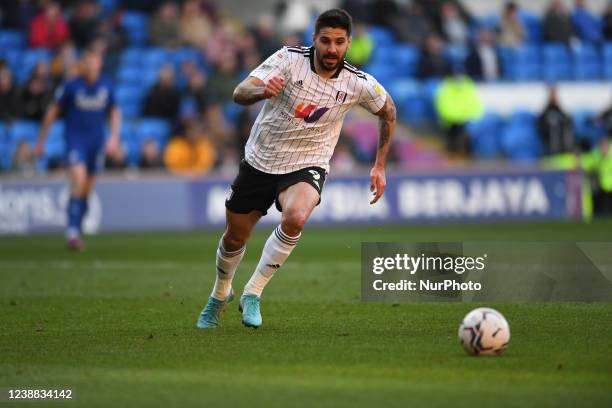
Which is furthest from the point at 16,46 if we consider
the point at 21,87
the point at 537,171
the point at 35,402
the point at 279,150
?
the point at 35,402

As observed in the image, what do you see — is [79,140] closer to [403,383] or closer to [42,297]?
[42,297]

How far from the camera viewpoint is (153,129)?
23.5m

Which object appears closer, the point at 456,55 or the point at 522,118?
the point at 522,118

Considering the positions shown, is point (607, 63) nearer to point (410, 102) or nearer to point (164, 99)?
point (410, 102)

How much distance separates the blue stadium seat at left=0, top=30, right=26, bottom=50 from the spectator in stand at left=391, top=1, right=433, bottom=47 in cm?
794

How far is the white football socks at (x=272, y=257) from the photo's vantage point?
867 centimetres

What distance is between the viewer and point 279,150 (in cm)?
870

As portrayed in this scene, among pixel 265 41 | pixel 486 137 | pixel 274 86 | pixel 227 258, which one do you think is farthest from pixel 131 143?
pixel 274 86

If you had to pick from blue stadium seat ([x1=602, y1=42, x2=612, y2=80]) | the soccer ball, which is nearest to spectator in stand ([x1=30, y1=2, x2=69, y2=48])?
blue stadium seat ([x1=602, y1=42, x2=612, y2=80])

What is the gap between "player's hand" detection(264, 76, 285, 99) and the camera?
25.8 feet

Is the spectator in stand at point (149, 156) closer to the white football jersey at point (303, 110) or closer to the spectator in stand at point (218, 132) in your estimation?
the spectator in stand at point (218, 132)

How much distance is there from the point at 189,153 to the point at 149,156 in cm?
93

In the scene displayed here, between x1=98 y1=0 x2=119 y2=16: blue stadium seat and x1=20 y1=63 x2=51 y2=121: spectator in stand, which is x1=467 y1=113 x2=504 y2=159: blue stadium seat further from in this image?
x1=20 y1=63 x2=51 y2=121: spectator in stand

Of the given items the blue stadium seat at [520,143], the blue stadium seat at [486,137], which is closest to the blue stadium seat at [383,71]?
the blue stadium seat at [486,137]
